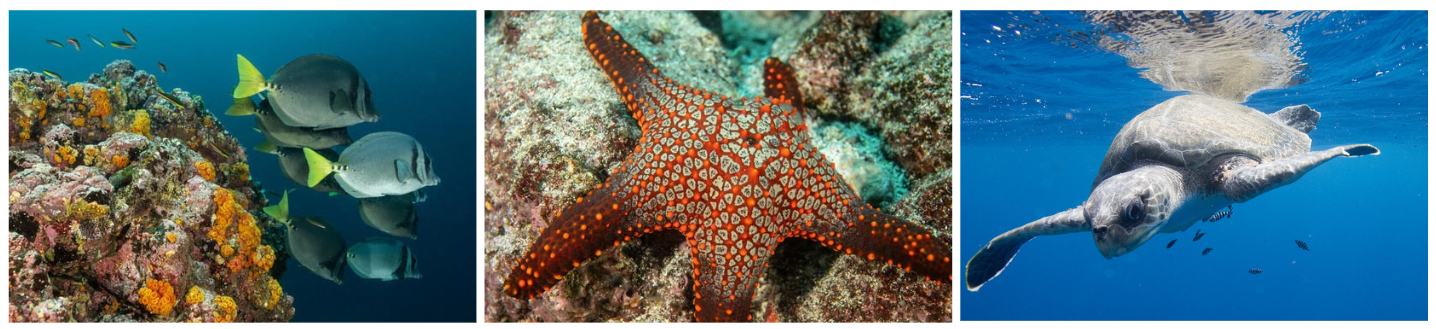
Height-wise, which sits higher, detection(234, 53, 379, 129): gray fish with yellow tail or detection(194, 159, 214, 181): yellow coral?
detection(234, 53, 379, 129): gray fish with yellow tail

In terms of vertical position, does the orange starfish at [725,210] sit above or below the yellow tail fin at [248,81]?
below

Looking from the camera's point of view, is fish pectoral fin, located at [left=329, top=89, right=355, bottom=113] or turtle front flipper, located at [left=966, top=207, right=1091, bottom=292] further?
turtle front flipper, located at [left=966, top=207, right=1091, bottom=292]

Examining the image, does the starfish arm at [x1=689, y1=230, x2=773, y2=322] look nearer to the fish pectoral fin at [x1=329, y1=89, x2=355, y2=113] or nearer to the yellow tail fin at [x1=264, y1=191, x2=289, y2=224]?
the fish pectoral fin at [x1=329, y1=89, x2=355, y2=113]

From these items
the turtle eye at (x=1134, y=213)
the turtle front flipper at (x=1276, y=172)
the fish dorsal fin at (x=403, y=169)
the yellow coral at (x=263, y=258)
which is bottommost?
the turtle eye at (x=1134, y=213)

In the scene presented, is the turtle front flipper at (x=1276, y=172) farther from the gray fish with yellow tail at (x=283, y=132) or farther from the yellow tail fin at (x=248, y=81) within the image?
the gray fish with yellow tail at (x=283, y=132)

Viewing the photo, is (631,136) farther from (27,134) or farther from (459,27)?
(459,27)

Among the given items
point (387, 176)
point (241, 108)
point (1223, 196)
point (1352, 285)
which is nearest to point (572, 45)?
point (387, 176)

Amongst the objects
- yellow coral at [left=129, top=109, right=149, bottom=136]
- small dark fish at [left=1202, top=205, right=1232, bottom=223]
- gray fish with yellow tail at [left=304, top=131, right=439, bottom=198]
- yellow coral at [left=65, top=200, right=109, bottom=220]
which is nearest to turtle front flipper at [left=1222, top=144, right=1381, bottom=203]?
small dark fish at [left=1202, top=205, right=1232, bottom=223]

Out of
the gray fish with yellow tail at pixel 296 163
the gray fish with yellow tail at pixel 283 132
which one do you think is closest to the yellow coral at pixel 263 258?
the gray fish with yellow tail at pixel 296 163
